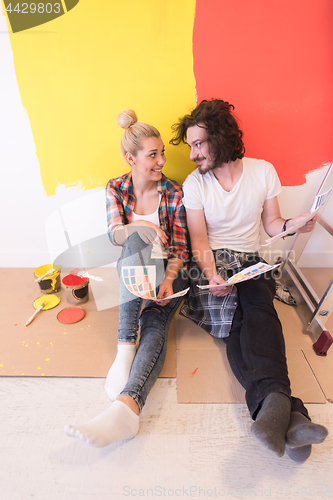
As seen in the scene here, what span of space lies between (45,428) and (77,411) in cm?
11

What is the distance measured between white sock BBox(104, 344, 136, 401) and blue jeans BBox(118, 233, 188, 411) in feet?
0.13

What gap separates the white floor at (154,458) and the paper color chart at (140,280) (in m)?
0.40

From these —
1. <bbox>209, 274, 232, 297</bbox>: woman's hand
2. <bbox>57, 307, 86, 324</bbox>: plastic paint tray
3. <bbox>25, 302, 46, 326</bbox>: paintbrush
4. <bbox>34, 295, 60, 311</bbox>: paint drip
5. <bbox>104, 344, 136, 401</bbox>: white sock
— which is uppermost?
<bbox>209, 274, 232, 297</bbox>: woman's hand

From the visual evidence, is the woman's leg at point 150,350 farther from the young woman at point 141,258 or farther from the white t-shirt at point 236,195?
the white t-shirt at point 236,195

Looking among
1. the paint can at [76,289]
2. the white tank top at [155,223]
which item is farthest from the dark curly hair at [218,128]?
the paint can at [76,289]

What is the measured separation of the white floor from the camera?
817mm

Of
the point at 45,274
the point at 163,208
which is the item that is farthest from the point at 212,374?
the point at 45,274

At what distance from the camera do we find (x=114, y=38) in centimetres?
126

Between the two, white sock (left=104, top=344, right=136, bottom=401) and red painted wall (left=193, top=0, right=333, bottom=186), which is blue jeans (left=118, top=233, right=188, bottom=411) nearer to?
white sock (left=104, top=344, right=136, bottom=401)

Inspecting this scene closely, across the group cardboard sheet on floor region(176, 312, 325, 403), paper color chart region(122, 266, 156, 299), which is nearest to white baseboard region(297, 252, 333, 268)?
cardboard sheet on floor region(176, 312, 325, 403)

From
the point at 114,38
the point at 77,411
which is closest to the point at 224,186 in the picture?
the point at 114,38

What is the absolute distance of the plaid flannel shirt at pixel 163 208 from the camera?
1345 mm

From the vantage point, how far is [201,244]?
1.29m

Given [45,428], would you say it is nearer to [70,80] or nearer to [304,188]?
[70,80]
